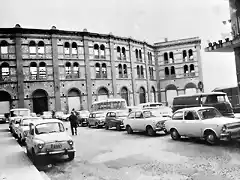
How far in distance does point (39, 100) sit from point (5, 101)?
4044 millimetres

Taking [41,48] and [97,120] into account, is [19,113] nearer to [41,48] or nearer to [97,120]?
[97,120]

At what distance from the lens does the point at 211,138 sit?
389 inches

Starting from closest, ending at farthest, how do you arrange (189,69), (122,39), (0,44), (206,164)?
1. (206,164)
2. (0,44)
3. (122,39)
4. (189,69)

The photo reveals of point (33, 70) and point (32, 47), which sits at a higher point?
point (32, 47)

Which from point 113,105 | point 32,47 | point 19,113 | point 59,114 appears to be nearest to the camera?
point 113,105

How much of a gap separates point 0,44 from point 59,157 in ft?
83.6

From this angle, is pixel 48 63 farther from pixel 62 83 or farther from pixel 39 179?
pixel 39 179

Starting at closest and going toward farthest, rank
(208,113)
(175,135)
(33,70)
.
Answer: (208,113) < (175,135) < (33,70)

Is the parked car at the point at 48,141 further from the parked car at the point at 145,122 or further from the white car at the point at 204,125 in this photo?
the parked car at the point at 145,122

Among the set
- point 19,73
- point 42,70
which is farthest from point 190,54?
point 19,73

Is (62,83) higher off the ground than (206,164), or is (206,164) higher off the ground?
(62,83)

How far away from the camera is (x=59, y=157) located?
9906mm

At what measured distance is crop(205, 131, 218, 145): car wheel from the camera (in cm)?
979

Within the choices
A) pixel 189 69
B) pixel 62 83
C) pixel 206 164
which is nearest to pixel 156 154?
pixel 206 164
